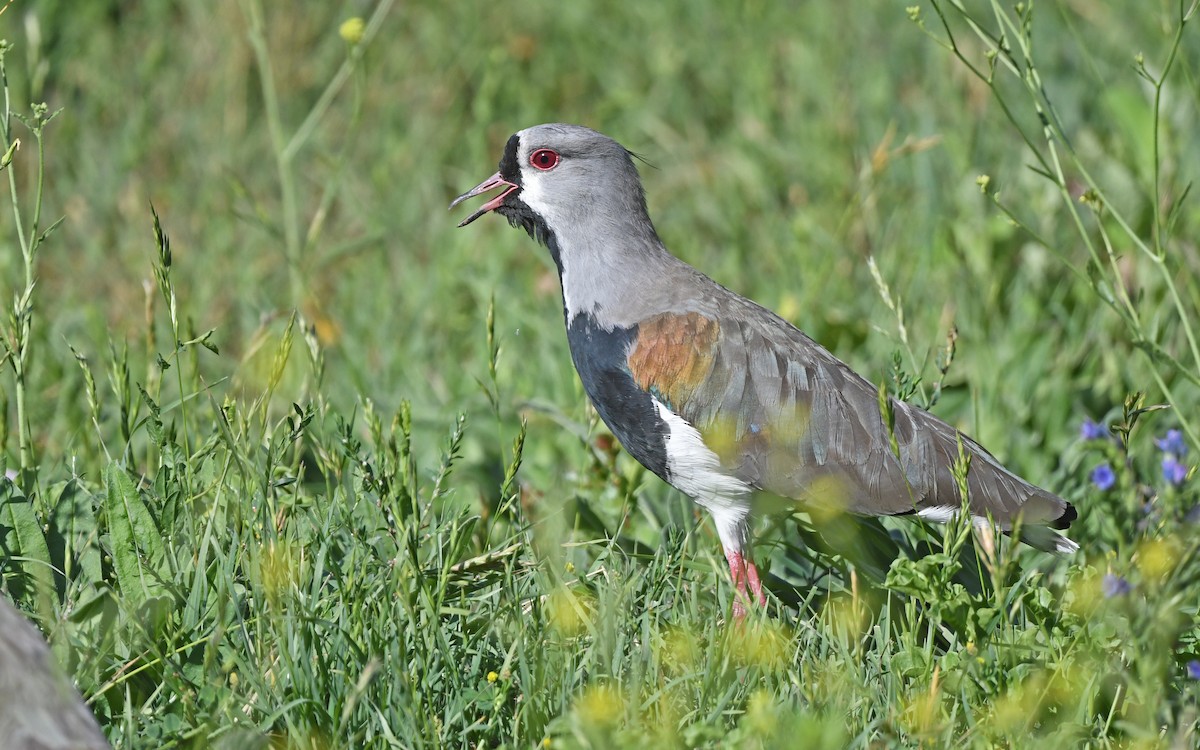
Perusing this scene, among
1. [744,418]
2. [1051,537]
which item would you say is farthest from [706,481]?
[1051,537]

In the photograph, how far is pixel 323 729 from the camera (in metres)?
2.69

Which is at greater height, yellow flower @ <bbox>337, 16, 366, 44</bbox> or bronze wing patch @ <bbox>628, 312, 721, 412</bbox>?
yellow flower @ <bbox>337, 16, 366, 44</bbox>

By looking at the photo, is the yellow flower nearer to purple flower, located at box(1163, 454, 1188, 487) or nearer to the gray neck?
the gray neck

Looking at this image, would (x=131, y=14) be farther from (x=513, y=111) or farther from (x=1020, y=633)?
(x=1020, y=633)

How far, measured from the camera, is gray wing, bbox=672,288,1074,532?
3.56 m

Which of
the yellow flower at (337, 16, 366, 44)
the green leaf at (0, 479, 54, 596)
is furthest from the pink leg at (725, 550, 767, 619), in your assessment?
the yellow flower at (337, 16, 366, 44)

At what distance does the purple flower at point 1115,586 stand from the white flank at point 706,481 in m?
1.24

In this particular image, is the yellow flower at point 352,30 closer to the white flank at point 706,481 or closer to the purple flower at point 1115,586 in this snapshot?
the white flank at point 706,481

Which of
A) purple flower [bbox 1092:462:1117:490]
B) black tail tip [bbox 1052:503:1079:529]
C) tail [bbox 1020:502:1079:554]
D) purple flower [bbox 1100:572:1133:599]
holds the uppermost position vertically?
purple flower [bbox 1092:462:1117:490]

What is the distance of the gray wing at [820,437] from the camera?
356 cm

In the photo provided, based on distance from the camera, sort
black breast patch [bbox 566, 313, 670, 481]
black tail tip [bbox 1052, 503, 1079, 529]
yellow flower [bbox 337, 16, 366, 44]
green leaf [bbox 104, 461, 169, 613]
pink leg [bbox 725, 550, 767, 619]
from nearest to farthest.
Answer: green leaf [bbox 104, 461, 169, 613]
pink leg [bbox 725, 550, 767, 619]
black tail tip [bbox 1052, 503, 1079, 529]
black breast patch [bbox 566, 313, 670, 481]
yellow flower [bbox 337, 16, 366, 44]

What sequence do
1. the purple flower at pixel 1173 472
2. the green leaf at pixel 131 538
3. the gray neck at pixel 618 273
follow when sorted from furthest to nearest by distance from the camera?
1. the gray neck at pixel 618 273
2. the green leaf at pixel 131 538
3. the purple flower at pixel 1173 472

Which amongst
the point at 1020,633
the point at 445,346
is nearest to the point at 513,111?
the point at 445,346

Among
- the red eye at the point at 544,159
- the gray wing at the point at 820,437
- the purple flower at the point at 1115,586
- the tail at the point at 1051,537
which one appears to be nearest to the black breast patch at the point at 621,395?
the gray wing at the point at 820,437
